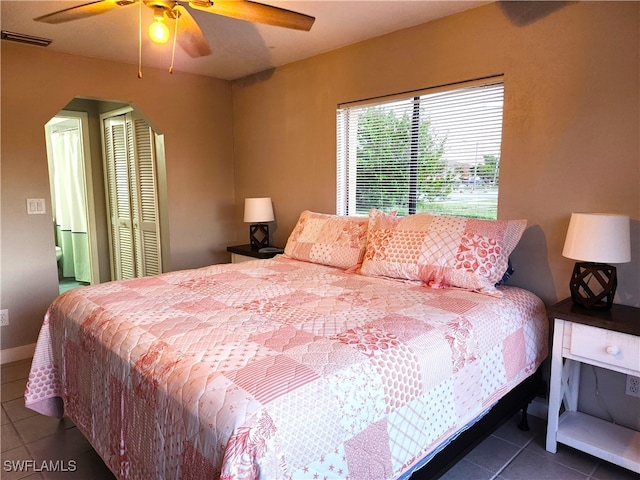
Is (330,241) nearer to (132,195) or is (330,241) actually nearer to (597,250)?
(597,250)

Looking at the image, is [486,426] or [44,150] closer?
[486,426]

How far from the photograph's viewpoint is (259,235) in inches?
158

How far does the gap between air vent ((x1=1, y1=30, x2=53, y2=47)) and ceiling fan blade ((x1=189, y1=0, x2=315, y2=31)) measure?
5.74 ft

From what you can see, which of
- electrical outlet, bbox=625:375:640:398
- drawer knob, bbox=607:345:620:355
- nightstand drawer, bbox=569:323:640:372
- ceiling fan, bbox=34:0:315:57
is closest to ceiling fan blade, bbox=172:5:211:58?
ceiling fan, bbox=34:0:315:57

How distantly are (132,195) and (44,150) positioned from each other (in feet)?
4.44

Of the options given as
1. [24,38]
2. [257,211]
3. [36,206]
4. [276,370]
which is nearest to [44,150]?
[36,206]

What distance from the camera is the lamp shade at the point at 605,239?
6.15 feet

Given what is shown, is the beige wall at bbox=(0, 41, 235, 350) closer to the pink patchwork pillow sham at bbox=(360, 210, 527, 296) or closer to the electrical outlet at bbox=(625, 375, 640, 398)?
the pink patchwork pillow sham at bbox=(360, 210, 527, 296)

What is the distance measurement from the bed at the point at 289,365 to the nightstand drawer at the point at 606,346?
0.70ft

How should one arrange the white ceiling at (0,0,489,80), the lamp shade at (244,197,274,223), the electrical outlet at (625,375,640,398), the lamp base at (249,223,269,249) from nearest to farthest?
1. the electrical outlet at (625,375,640,398)
2. the white ceiling at (0,0,489,80)
3. the lamp shade at (244,197,274,223)
4. the lamp base at (249,223,269,249)

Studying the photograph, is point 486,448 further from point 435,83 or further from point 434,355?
point 435,83

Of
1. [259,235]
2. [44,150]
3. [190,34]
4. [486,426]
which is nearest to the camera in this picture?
[486,426]

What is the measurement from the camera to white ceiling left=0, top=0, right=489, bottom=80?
248 cm

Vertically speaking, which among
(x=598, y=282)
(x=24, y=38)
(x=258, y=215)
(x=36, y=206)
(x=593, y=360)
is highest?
(x=24, y=38)
